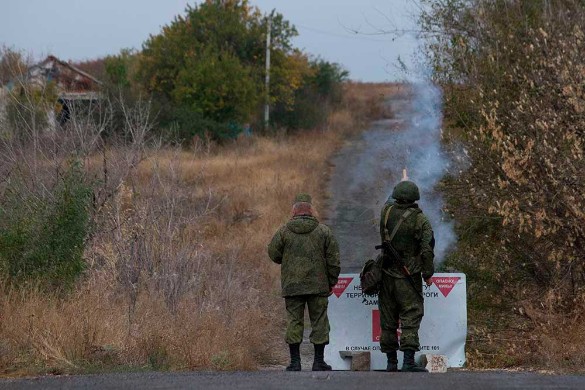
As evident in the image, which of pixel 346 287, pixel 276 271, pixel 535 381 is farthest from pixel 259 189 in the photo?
pixel 535 381

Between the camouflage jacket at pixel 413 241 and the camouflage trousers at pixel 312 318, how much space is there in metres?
0.75

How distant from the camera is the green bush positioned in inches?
463

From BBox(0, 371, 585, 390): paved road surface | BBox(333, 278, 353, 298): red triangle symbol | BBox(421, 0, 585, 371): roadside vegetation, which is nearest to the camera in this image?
BBox(0, 371, 585, 390): paved road surface

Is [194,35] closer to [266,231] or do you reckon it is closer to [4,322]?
[266,231]

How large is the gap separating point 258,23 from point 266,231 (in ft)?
66.3

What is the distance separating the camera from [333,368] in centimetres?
1011

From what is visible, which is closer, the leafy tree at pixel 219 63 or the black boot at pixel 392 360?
the black boot at pixel 392 360

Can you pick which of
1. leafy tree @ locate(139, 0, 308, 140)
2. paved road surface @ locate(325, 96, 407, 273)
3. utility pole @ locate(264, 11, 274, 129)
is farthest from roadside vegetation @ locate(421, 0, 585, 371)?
utility pole @ locate(264, 11, 274, 129)

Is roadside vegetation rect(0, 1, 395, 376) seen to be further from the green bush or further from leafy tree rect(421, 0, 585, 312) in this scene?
leafy tree rect(421, 0, 585, 312)

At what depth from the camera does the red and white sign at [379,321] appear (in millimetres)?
10070

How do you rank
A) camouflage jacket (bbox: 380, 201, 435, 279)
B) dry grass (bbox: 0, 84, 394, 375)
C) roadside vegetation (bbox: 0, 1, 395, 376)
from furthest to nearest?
roadside vegetation (bbox: 0, 1, 395, 376), dry grass (bbox: 0, 84, 394, 375), camouflage jacket (bbox: 380, 201, 435, 279)

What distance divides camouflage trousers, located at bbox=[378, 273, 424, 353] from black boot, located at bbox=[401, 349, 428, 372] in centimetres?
6

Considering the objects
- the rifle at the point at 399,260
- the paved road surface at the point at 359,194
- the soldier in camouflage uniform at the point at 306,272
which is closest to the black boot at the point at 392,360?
the soldier in camouflage uniform at the point at 306,272

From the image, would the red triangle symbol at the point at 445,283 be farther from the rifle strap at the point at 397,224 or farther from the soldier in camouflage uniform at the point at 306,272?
the soldier in camouflage uniform at the point at 306,272
